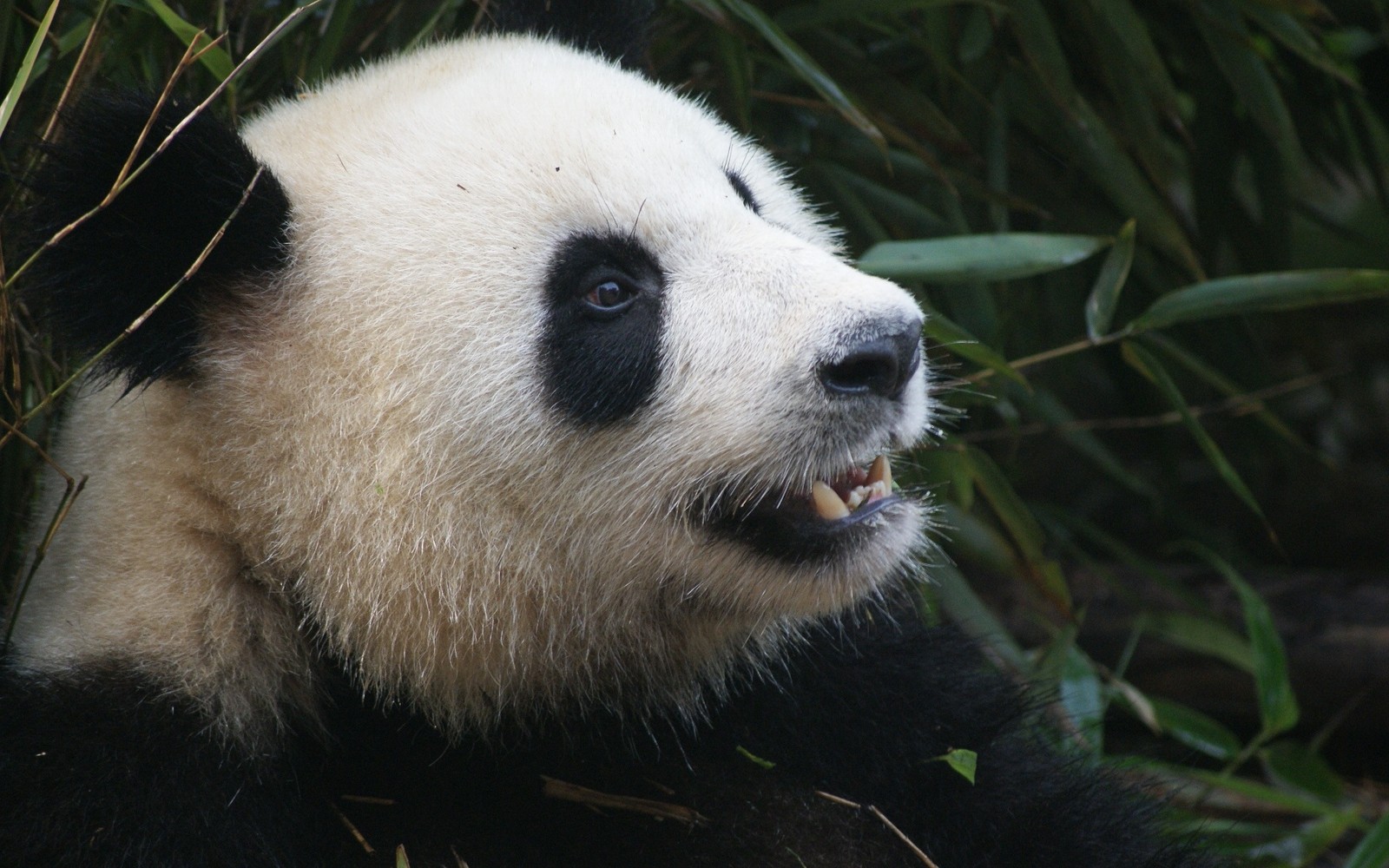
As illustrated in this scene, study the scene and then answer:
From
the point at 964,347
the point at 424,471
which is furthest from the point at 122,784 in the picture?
the point at 964,347

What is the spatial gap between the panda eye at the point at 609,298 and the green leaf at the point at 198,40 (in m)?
0.70

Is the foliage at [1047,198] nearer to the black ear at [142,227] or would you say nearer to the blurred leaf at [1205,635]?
the blurred leaf at [1205,635]

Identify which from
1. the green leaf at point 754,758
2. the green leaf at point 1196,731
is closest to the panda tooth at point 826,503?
the green leaf at point 754,758

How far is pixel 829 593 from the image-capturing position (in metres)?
1.74

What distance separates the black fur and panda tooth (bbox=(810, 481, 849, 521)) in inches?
15.5

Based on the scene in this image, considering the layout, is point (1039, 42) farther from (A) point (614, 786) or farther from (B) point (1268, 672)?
(A) point (614, 786)

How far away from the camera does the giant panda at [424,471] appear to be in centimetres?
161

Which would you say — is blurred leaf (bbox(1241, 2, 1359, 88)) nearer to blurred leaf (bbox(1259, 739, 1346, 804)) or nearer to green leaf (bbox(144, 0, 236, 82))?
blurred leaf (bbox(1259, 739, 1346, 804))

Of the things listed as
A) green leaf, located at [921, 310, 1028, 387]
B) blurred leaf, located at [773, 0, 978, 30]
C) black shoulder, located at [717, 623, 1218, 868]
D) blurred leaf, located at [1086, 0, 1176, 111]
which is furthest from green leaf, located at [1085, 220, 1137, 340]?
black shoulder, located at [717, 623, 1218, 868]

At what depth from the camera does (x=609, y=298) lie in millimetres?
A: 1728

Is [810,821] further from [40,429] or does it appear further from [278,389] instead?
[40,429]

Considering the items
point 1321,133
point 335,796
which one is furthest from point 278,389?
point 1321,133

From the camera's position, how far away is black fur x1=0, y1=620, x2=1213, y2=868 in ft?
5.23

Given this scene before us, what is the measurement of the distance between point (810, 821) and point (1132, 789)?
23.8 inches
